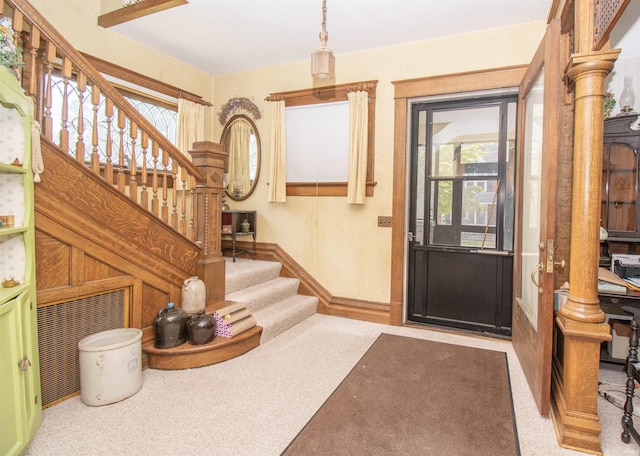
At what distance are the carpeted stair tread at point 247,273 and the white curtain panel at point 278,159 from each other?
829 mm

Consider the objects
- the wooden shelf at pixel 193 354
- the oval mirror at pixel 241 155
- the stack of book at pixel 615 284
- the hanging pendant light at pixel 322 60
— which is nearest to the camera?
the stack of book at pixel 615 284

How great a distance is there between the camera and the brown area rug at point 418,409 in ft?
6.64

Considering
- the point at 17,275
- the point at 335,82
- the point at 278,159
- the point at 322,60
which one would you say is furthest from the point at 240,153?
the point at 17,275

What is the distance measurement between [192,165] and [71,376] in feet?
6.04

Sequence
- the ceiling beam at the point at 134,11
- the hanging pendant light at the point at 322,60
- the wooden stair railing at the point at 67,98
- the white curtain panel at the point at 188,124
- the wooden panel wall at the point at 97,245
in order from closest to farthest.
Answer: the wooden stair railing at the point at 67,98
the wooden panel wall at the point at 97,245
the hanging pendant light at the point at 322,60
the ceiling beam at the point at 134,11
the white curtain panel at the point at 188,124

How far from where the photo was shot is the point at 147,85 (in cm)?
425

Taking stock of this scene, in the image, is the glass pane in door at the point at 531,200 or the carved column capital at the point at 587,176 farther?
the glass pane in door at the point at 531,200

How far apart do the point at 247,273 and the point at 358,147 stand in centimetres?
187

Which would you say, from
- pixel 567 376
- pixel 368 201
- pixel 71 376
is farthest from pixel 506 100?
pixel 71 376

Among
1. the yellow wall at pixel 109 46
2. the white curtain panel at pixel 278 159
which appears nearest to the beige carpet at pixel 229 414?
the white curtain panel at pixel 278 159

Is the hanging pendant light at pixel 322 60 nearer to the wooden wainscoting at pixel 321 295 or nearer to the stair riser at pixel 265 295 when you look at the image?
the stair riser at pixel 265 295

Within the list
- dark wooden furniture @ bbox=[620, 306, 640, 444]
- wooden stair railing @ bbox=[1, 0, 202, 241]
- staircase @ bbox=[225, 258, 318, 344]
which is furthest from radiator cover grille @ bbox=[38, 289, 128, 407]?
dark wooden furniture @ bbox=[620, 306, 640, 444]

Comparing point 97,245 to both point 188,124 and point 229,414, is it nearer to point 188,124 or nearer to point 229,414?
point 229,414

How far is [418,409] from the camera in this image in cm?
240
